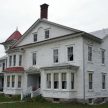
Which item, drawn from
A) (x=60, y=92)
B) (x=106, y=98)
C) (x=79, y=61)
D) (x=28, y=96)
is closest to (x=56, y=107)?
(x=60, y=92)

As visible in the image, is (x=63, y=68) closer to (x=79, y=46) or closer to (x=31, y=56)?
(x=79, y=46)

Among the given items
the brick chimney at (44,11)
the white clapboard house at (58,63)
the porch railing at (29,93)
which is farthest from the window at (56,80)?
the brick chimney at (44,11)

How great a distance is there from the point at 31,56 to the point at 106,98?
38.3 ft

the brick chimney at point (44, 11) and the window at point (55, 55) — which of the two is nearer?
the window at point (55, 55)

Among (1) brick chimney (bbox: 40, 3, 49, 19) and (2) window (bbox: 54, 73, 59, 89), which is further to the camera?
(1) brick chimney (bbox: 40, 3, 49, 19)

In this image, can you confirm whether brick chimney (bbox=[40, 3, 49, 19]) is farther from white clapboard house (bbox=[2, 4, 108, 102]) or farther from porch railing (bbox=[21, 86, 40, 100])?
porch railing (bbox=[21, 86, 40, 100])

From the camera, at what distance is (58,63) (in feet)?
94.0

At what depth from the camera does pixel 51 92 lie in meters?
27.7

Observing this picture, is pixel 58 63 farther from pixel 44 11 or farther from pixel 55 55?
pixel 44 11

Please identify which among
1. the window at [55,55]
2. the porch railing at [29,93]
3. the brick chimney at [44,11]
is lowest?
the porch railing at [29,93]

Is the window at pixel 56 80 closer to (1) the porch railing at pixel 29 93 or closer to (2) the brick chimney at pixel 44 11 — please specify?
(1) the porch railing at pixel 29 93

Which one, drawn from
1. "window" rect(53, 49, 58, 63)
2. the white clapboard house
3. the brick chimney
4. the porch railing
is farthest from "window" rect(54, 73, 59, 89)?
the brick chimney

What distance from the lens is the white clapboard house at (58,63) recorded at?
86.5 ft

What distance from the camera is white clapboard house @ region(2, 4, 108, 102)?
1038 inches
